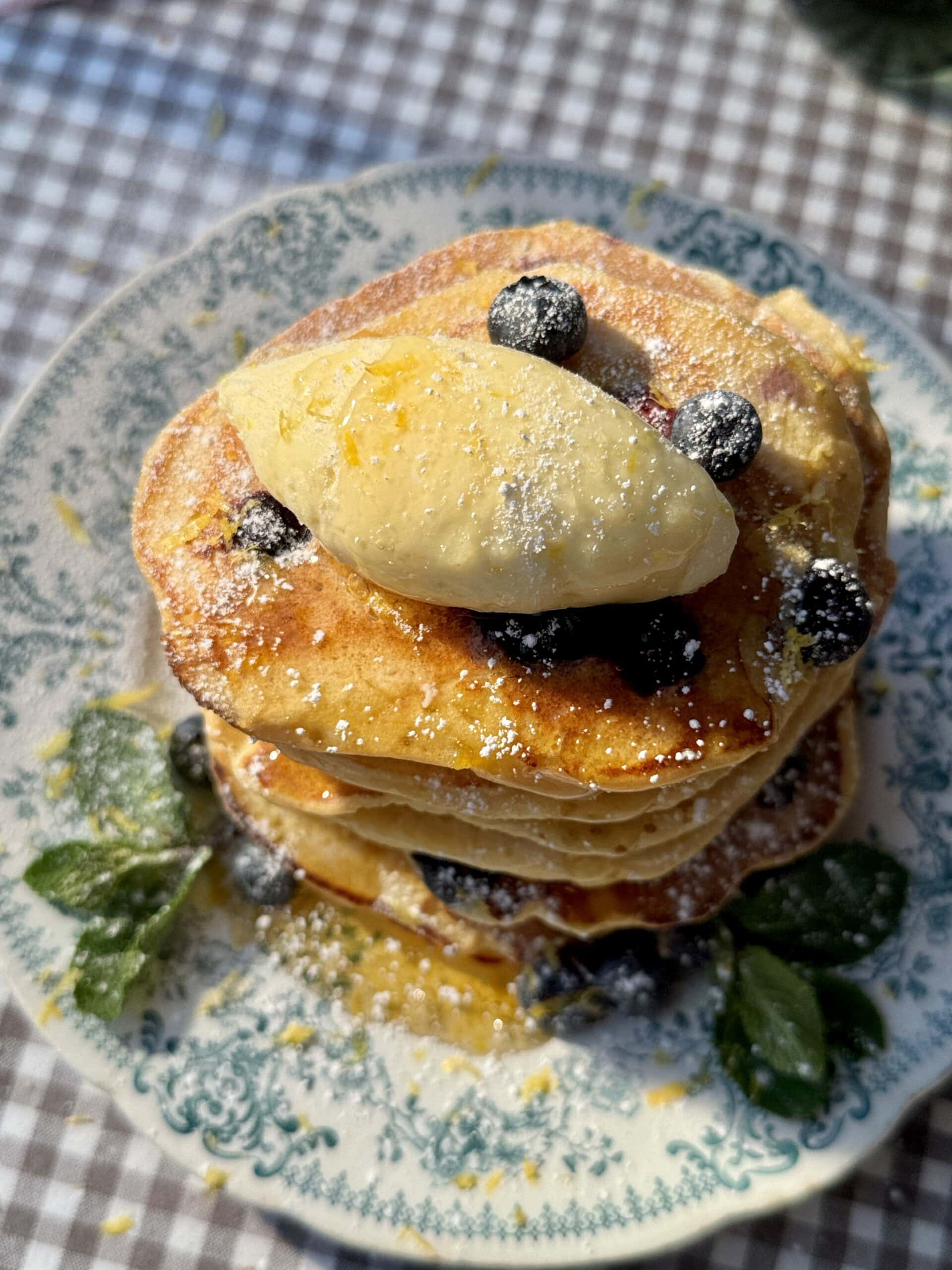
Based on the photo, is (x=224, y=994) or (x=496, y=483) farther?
(x=224, y=994)

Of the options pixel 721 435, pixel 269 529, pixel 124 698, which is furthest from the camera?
pixel 124 698

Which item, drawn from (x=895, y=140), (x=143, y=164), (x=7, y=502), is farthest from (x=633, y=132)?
(x=7, y=502)

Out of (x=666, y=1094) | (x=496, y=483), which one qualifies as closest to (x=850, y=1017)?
(x=666, y=1094)

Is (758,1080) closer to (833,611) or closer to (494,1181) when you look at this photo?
(494,1181)

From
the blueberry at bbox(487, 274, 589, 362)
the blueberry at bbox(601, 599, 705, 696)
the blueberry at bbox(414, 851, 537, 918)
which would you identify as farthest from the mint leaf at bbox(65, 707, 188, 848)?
the blueberry at bbox(487, 274, 589, 362)

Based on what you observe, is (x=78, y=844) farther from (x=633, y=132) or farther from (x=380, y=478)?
(x=633, y=132)

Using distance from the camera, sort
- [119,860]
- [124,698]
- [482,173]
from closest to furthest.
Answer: [119,860], [124,698], [482,173]

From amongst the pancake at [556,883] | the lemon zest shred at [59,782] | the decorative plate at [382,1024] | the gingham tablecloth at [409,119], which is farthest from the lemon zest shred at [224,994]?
the gingham tablecloth at [409,119]

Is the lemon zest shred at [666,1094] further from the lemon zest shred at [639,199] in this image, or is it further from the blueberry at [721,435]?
the lemon zest shred at [639,199]
